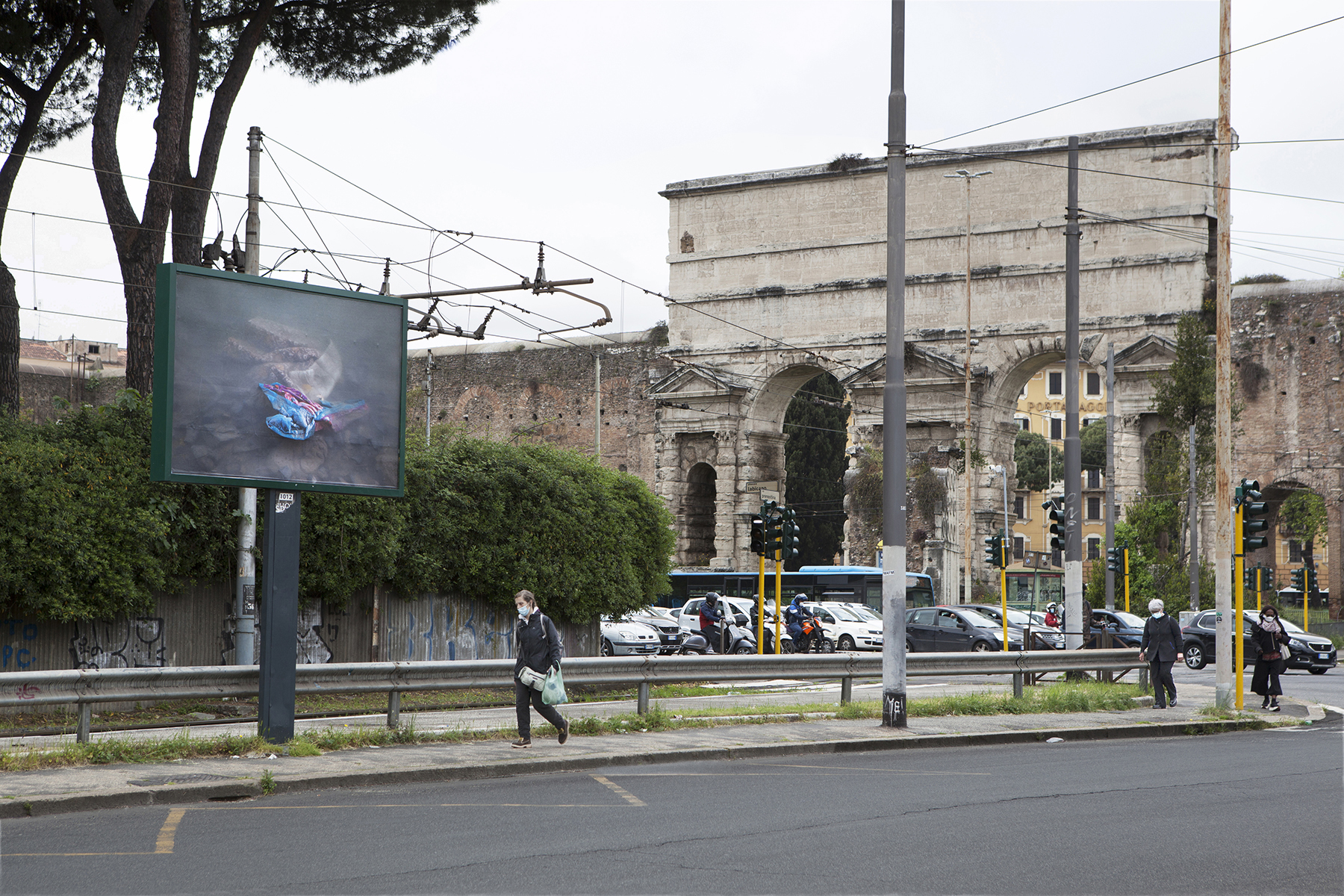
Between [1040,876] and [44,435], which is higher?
[44,435]

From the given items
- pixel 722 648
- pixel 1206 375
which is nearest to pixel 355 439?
pixel 722 648

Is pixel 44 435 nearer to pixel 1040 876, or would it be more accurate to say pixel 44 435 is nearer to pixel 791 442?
pixel 1040 876

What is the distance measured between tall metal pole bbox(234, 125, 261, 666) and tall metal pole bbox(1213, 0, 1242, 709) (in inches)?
476

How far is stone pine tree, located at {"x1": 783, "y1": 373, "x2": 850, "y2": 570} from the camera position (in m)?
57.5

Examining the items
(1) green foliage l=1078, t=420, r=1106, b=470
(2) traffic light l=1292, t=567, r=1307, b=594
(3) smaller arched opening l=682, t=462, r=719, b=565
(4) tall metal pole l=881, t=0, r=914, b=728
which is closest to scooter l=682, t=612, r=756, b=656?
(3) smaller arched opening l=682, t=462, r=719, b=565

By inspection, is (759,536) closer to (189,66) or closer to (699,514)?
(189,66)

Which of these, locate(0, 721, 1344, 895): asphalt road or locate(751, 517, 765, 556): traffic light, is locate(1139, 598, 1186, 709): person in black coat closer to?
locate(0, 721, 1344, 895): asphalt road

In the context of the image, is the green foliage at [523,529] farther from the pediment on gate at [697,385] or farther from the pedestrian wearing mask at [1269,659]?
the pediment on gate at [697,385]

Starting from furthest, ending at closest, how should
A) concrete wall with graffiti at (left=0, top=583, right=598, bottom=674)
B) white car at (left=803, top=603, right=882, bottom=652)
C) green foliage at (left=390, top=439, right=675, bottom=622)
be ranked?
1. white car at (left=803, top=603, right=882, bottom=652)
2. green foliage at (left=390, top=439, right=675, bottom=622)
3. concrete wall with graffiti at (left=0, top=583, right=598, bottom=674)

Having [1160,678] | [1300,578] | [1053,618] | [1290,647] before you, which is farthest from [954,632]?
[1160,678]

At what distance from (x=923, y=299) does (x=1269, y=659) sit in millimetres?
22591

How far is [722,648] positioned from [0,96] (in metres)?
18.0

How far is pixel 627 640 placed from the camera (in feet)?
96.5

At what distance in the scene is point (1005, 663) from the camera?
17953mm
